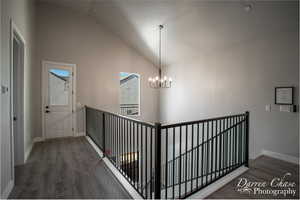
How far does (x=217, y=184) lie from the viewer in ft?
7.15

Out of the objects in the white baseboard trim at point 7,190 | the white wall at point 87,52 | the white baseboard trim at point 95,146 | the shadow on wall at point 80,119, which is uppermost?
the white wall at point 87,52

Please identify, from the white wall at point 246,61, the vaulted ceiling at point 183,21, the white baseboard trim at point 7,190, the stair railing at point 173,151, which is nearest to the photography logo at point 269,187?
the stair railing at point 173,151

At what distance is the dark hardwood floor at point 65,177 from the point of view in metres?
1.98

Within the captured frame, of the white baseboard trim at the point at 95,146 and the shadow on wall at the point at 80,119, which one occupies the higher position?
the shadow on wall at the point at 80,119

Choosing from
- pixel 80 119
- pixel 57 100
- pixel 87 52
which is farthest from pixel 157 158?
pixel 87 52

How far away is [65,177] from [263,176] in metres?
3.17

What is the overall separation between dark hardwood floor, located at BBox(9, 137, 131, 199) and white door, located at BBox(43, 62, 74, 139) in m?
1.08

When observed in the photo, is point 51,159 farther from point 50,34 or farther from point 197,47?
point 197,47

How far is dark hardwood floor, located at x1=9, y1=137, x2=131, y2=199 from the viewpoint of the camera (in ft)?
6.51

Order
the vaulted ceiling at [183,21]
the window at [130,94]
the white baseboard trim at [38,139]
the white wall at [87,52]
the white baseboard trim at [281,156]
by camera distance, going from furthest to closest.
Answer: the window at [130,94], the white wall at [87,52], the white baseboard trim at [38,139], the vaulted ceiling at [183,21], the white baseboard trim at [281,156]

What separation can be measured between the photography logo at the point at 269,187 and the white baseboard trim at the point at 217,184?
0.14 metres

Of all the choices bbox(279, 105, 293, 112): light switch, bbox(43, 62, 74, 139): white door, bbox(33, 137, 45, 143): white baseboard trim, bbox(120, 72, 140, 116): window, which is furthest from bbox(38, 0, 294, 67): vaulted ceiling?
bbox(33, 137, 45, 143): white baseboard trim

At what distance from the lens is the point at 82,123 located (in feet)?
16.0

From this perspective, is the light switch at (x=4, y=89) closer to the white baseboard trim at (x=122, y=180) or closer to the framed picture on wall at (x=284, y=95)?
the white baseboard trim at (x=122, y=180)
